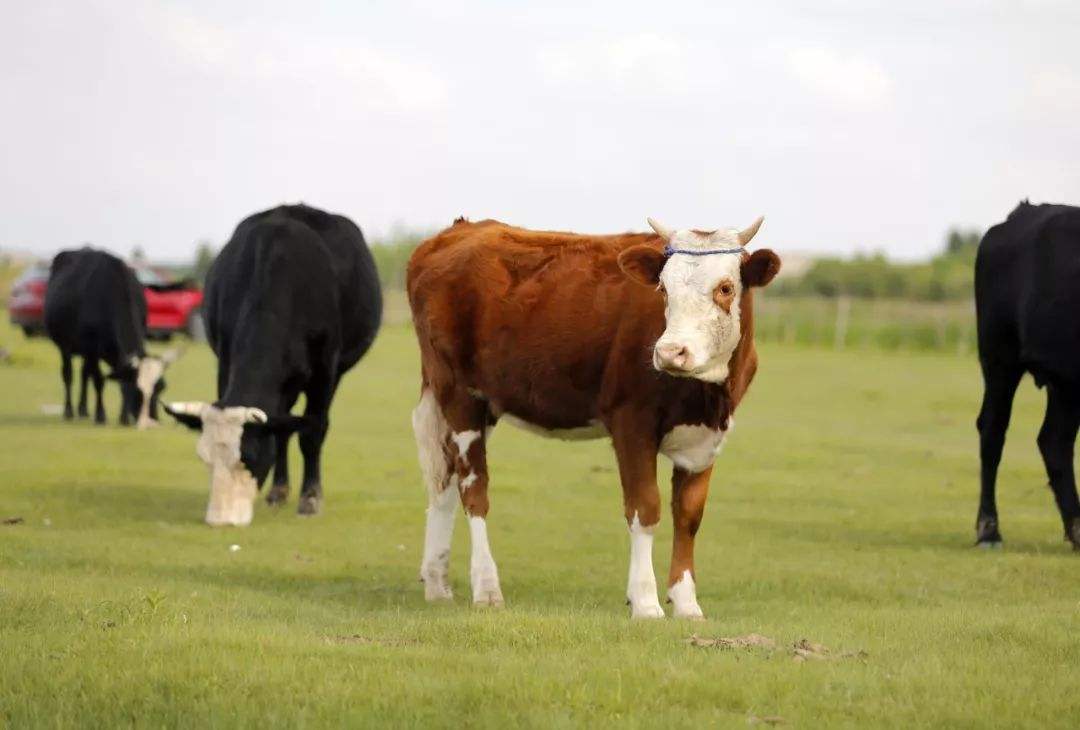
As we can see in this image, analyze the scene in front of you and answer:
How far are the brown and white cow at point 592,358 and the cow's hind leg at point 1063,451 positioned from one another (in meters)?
4.35

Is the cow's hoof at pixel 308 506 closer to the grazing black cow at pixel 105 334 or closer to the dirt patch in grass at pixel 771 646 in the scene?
the dirt patch in grass at pixel 771 646

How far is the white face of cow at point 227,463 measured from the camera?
14.3 m

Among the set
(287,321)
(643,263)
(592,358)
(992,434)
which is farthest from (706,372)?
(287,321)

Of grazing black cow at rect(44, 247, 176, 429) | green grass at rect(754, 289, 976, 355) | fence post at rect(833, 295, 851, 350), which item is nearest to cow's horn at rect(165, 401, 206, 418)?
grazing black cow at rect(44, 247, 176, 429)

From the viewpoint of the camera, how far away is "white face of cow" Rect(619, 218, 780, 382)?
8953 millimetres

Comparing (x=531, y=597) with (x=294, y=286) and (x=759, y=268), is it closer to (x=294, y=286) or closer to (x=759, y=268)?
(x=759, y=268)

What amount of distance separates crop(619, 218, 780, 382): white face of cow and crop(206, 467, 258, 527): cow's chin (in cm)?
588

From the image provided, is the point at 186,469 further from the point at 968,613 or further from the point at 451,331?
the point at 968,613

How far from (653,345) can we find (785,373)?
98.1ft

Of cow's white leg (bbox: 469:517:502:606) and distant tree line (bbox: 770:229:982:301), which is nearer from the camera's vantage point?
cow's white leg (bbox: 469:517:502:606)

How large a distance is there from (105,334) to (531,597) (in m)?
14.3

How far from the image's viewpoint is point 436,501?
1098 centimetres

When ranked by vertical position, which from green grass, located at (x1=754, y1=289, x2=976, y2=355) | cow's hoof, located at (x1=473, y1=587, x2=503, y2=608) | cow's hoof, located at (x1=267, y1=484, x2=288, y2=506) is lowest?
green grass, located at (x1=754, y1=289, x2=976, y2=355)

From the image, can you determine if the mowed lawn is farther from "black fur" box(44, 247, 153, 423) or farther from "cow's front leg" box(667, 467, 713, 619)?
"black fur" box(44, 247, 153, 423)
